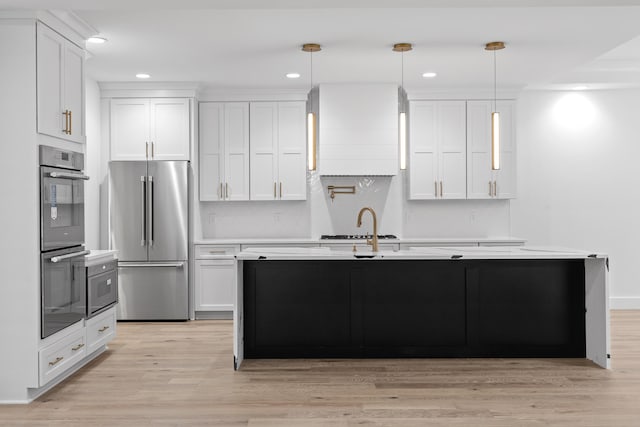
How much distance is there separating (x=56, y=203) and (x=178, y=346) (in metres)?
1.89

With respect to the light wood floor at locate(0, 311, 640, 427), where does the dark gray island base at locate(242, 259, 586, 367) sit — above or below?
above

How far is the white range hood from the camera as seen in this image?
6801 millimetres

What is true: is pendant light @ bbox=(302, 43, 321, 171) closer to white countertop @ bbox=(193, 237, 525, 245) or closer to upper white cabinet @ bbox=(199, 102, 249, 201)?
upper white cabinet @ bbox=(199, 102, 249, 201)

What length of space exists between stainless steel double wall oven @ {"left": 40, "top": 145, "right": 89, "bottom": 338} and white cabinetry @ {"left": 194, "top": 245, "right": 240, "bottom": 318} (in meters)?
2.21

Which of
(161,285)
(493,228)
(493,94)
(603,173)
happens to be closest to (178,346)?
(161,285)

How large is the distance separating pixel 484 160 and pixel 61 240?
4.75 metres

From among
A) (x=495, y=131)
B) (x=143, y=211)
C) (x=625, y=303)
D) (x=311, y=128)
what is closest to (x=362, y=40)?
(x=311, y=128)

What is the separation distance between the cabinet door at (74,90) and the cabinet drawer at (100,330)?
1.47m

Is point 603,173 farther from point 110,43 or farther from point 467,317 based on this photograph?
point 110,43

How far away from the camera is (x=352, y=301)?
4809mm

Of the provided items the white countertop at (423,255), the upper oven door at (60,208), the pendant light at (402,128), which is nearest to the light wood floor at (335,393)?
the white countertop at (423,255)

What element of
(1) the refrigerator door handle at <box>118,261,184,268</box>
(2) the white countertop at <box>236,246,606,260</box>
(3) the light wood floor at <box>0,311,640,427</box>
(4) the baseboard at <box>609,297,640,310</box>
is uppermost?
(2) the white countertop at <box>236,246,606,260</box>

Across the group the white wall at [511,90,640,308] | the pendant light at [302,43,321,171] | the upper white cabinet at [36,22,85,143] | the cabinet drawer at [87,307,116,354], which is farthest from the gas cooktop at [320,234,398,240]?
the upper white cabinet at [36,22,85,143]

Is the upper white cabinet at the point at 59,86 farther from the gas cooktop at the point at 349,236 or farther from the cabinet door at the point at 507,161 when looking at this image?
the cabinet door at the point at 507,161
